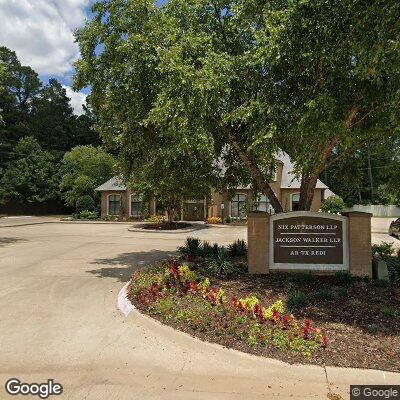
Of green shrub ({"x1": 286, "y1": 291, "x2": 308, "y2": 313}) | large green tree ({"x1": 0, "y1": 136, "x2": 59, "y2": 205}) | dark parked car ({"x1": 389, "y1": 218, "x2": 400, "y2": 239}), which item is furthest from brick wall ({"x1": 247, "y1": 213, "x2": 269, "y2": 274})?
large green tree ({"x1": 0, "y1": 136, "x2": 59, "y2": 205})

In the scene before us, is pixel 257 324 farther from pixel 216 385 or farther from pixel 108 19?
pixel 108 19

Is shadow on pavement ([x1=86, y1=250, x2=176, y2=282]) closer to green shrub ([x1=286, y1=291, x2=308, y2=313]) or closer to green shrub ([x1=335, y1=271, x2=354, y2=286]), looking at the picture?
green shrub ([x1=286, y1=291, x2=308, y2=313])

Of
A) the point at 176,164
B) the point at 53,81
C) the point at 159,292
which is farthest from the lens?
the point at 53,81

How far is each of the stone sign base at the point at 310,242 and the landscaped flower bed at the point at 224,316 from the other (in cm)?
187

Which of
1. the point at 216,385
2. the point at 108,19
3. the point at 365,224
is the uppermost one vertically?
the point at 108,19

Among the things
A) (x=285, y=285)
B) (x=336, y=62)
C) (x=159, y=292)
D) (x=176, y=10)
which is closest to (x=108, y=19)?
(x=176, y=10)

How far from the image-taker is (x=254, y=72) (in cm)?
923

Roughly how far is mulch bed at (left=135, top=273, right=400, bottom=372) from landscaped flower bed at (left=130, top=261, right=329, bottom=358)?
86 mm

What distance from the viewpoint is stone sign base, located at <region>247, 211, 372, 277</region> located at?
972 cm

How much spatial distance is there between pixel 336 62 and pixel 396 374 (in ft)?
18.1

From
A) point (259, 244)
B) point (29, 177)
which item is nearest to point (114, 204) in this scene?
point (29, 177)

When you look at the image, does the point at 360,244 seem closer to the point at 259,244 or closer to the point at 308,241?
the point at 308,241

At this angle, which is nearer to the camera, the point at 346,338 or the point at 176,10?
the point at 346,338

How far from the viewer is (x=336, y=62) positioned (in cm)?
799
